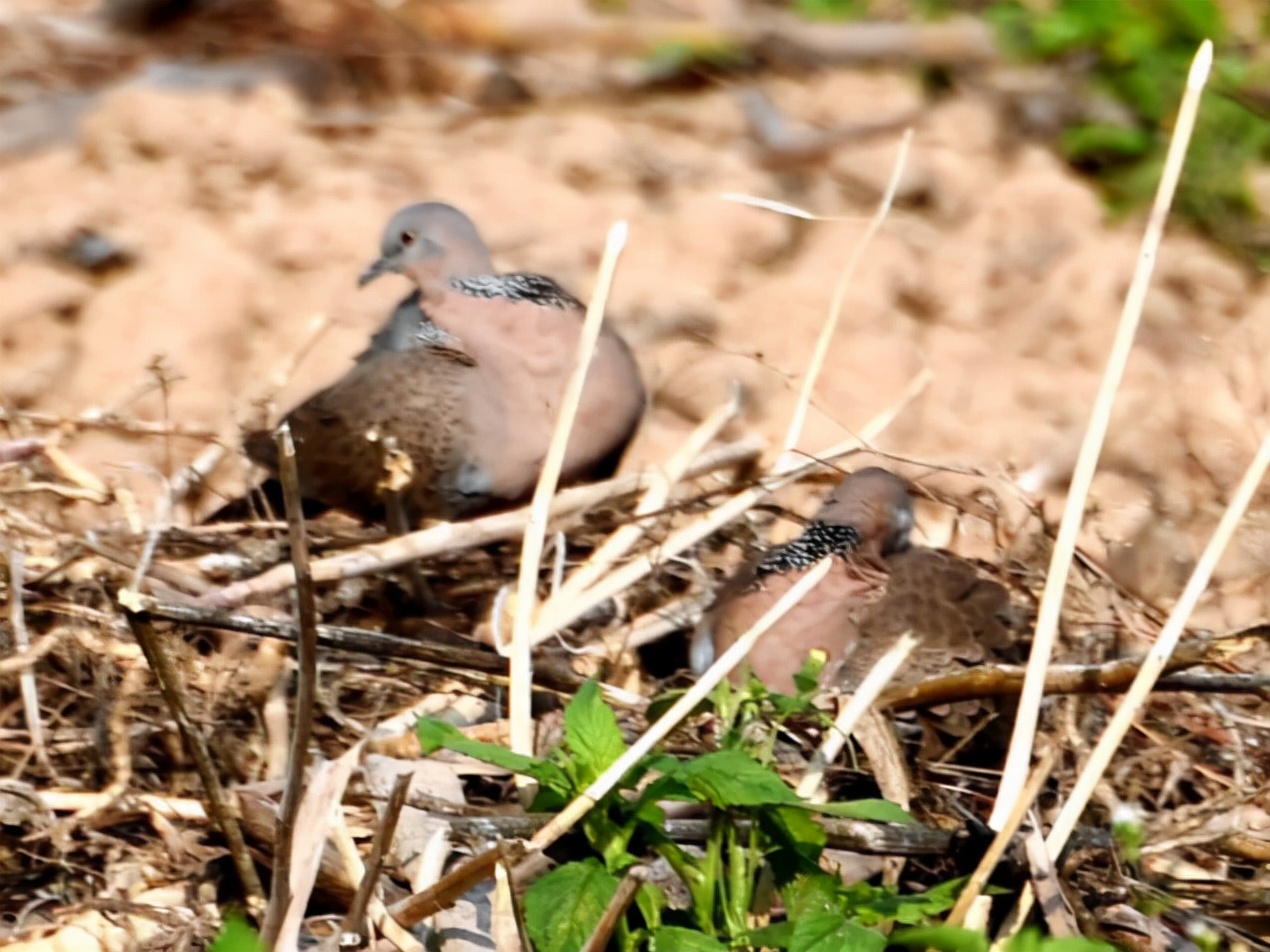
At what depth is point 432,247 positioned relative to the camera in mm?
3523

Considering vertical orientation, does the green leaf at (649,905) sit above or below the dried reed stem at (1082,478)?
below

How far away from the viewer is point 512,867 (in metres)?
1.72

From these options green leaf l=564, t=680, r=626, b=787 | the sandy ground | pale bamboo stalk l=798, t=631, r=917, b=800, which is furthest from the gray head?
green leaf l=564, t=680, r=626, b=787

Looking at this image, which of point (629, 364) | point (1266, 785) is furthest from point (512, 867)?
point (629, 364)

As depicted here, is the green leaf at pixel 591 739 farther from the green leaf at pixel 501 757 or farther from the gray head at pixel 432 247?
the gray head at pixel 432 247

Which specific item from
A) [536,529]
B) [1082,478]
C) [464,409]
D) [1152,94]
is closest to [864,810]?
[1082,478]

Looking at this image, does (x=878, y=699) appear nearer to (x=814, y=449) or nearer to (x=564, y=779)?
(x=564, y=779)

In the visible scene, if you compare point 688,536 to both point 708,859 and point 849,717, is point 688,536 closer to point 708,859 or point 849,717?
point 849,717

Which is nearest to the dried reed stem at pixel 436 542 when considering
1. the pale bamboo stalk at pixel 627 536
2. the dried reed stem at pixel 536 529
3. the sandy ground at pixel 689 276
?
the pale bamboo stalk at pixel 627 536

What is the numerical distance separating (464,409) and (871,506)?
0.82 m

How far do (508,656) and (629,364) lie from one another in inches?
48.5

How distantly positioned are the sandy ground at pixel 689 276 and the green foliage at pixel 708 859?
123 centimetres

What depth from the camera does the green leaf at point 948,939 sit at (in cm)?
161

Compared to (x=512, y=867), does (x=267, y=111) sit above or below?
above
